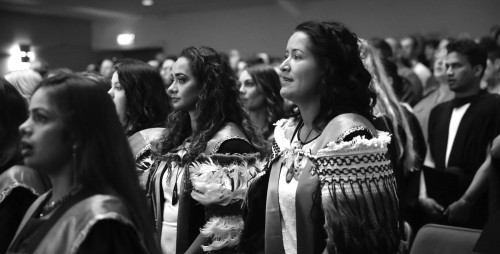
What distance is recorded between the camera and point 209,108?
312 cm

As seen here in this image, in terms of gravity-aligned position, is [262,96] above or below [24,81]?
below

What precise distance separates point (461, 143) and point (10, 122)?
9.11 feet

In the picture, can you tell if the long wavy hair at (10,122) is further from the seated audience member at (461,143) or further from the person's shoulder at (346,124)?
the seated audience member at (461,143)

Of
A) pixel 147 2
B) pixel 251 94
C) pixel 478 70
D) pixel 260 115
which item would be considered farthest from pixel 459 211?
pixel 147 2

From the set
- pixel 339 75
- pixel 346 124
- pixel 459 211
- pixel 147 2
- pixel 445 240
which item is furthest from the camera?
pixel 147 2

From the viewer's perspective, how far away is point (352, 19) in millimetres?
12523

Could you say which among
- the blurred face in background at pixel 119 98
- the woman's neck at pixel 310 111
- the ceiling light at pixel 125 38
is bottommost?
the ceiling light at pixel 125 38

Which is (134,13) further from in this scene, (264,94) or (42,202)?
(42,202)

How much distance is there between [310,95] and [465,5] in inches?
383

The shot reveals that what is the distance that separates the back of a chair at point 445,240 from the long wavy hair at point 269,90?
75.5 inches

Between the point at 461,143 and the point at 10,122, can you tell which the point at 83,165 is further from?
the point at 461,143

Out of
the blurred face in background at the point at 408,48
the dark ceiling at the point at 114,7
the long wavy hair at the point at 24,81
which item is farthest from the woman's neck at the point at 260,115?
the dark ceiling at the point at 114,7

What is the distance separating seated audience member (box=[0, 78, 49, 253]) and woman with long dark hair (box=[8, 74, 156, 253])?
1.68 ft

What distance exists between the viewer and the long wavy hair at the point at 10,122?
8.34ft
